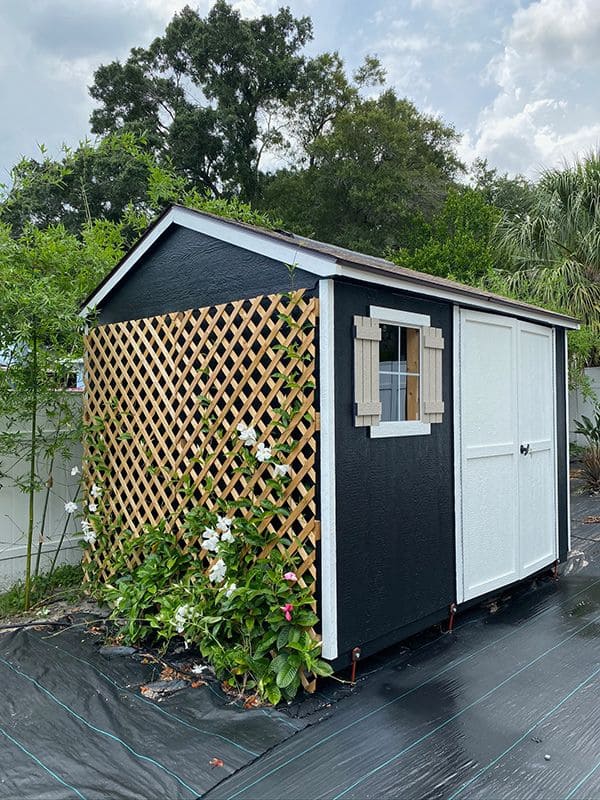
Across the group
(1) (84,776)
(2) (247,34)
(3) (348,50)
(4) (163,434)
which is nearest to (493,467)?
(4) (163,434)

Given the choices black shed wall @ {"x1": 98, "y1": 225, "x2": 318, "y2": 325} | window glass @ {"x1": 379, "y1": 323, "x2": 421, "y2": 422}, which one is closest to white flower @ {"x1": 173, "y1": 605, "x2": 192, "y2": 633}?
window glass @ {"x1": 379, "y1": 323, "x2": 421, "y2": 422}

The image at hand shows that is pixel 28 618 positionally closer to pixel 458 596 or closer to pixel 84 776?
pixel 84 776

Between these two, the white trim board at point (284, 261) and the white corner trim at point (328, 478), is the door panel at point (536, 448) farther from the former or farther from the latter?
the white corner trim at point (328, 478)

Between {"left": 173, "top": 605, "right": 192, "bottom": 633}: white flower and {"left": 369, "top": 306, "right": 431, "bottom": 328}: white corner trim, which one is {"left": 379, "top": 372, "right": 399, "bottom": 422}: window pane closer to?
{"left": 369, "top": 306, "right": 431, "bottom": 328}: white corner trim

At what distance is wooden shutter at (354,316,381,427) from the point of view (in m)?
2.85

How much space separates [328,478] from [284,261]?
3.43 feet

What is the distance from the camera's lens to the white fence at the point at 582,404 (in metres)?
9.64

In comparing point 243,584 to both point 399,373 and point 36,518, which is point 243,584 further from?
point 36,518

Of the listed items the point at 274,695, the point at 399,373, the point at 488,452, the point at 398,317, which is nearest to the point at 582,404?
the point at 488,452

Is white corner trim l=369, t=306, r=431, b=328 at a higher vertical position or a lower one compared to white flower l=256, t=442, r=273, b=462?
higher

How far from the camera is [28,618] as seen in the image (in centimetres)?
373

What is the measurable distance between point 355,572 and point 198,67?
652 inches

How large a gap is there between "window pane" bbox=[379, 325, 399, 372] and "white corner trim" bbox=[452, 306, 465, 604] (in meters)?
0.50

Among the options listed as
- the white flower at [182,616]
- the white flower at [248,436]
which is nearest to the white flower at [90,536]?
the white flower at [182,616]
